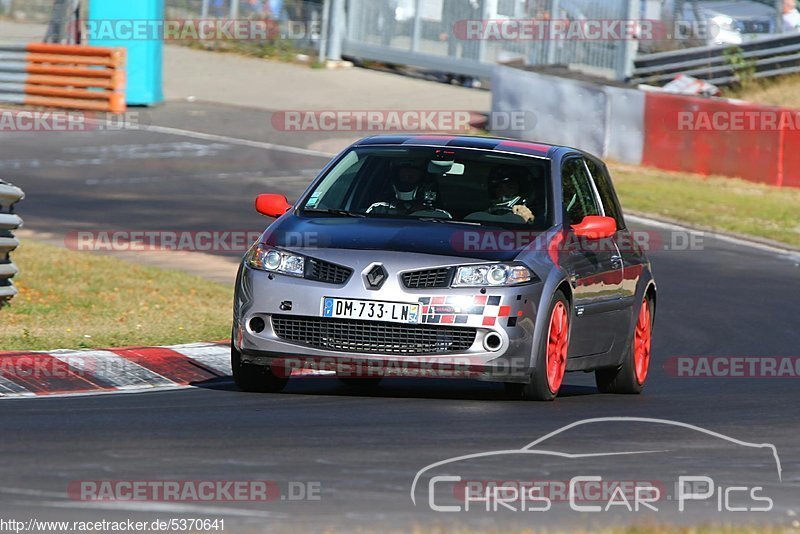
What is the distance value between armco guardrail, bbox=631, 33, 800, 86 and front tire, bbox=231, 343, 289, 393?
24.5m

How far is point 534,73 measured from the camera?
1160 inches

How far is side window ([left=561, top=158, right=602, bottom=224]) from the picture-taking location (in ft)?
32.8

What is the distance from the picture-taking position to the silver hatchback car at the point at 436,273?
891cm

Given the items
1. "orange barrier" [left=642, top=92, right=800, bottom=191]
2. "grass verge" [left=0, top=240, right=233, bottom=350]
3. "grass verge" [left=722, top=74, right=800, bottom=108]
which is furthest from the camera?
"grass verge" [left=722, top=74, right=800, bottom=108]

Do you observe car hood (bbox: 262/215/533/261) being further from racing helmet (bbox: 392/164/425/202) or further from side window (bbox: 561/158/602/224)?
side window (bbox: 561/158/602/224)

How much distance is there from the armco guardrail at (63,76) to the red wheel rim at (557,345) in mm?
22632

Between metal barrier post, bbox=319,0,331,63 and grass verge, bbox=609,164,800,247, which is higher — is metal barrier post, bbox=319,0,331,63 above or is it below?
→ above

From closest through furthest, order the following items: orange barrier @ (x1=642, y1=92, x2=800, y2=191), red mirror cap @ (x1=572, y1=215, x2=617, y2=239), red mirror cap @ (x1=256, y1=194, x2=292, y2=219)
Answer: red mirror cap @ (x1=572, y1=215, x2=617, y2=239) → red mirror cap @ (x1=256, y1=194, x2=292, y2=219) → orange barrier @ (x1=642, y1=92, x2=800, y2=191)

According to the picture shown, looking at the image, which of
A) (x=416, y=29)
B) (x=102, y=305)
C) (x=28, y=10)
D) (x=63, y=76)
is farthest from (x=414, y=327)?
(x=28, y=10)

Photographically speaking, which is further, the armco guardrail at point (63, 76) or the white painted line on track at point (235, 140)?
the armco guardrail at point (63, 76)

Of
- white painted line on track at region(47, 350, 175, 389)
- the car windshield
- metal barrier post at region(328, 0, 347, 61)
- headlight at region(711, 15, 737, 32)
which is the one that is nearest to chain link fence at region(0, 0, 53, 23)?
metal barrier post at region(328, 0, 347, 61)

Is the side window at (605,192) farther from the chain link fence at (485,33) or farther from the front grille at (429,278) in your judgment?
the chain link fence at (485,33)

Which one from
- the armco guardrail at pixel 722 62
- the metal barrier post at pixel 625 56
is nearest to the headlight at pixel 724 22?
the armco guardrail at pixel 722 62

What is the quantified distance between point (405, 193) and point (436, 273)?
1055 mm
